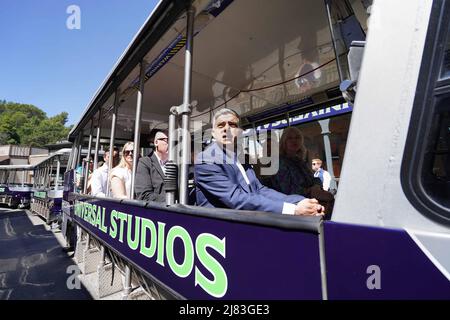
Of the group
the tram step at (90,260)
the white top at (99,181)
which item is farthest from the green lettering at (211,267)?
the tram step at (90,260)

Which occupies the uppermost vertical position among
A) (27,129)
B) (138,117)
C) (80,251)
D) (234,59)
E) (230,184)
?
(27,129)

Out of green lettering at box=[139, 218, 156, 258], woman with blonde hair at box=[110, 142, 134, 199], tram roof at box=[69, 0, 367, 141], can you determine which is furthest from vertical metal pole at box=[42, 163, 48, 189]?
green lettering at box=[139, 218, 156, 258]

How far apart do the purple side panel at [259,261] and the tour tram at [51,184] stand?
924 cm

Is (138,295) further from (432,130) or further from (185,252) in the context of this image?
(432,130)

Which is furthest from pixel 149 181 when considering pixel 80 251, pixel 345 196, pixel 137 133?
pixel 80 251

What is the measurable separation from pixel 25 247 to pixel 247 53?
23.6 ft

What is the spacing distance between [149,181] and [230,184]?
1.23 meters

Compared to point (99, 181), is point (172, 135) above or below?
above

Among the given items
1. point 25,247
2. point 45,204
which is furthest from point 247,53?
point 45,204

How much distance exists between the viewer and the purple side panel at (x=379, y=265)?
72 centimetres

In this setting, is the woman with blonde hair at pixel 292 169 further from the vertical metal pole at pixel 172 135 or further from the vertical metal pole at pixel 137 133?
the vertical metal pole at pixel 137 133

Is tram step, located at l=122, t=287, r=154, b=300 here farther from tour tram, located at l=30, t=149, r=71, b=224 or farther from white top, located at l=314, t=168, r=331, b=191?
tour tram, located at l=30, t=149, r=71, b=224

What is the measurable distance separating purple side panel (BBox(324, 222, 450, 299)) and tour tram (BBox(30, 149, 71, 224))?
32.9 ft

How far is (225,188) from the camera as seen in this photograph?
1.58 meters
